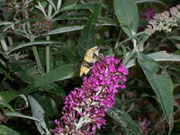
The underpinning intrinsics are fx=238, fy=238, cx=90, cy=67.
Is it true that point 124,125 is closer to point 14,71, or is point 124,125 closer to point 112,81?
point 112,81

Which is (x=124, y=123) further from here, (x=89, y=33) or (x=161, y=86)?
(x=89, y=33)

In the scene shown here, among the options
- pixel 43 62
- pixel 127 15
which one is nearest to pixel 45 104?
pixel 43 62

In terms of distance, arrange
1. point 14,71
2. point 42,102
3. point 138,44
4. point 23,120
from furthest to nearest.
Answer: point 23,120
point 42,102
point 14,71
point 138,44

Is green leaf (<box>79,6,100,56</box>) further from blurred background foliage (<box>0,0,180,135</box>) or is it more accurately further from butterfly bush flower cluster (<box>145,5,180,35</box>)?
butterfly bush flower cluster (<box>145,5,180,35</box>)

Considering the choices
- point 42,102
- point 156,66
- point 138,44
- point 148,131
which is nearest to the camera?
point 156,66

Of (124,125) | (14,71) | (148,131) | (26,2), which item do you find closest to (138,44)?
(124,125)

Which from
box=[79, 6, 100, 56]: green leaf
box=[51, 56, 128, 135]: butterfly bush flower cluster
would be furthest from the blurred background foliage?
box=[51, 56, 128, 135]: butterfly bush flower cluster
